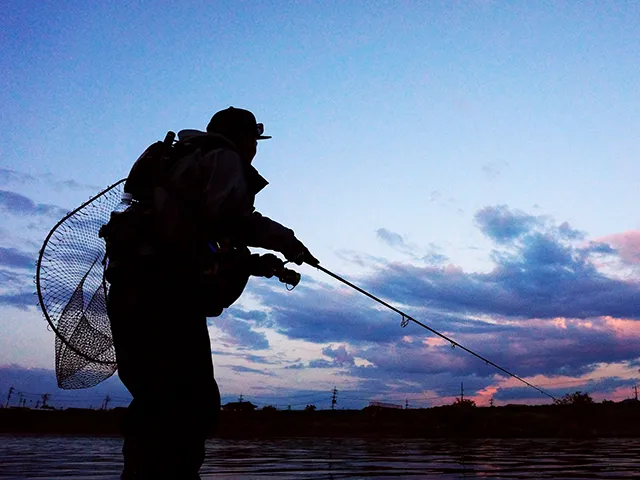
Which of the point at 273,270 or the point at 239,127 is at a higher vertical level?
the point at 239,127

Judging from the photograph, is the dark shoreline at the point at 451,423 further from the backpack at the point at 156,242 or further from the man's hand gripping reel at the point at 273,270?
the backpack at the point at 156,242

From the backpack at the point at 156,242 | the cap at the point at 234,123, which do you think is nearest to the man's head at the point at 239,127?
the cap at the point at 234,123

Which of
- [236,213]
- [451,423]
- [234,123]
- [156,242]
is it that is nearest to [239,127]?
[234,123]

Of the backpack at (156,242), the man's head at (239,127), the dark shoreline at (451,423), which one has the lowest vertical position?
the dark shoreline at (451,423)

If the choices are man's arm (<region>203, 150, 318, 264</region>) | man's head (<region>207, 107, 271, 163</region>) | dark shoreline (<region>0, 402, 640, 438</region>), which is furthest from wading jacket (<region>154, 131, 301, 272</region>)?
dark shoreline (<region>0, 402, 640, 438</region>)

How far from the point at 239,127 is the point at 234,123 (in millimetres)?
38

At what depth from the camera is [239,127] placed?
337 centimetres

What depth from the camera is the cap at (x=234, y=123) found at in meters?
3.36

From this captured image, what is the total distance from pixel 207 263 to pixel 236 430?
123ft

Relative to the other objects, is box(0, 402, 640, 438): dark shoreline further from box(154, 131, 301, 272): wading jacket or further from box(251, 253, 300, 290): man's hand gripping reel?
box(154, 131, 301, 272): wading jacket

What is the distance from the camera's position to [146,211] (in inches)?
109

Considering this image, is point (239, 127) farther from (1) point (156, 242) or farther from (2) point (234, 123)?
(1) point (156, 242)

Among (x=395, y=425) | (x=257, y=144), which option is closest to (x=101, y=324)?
(x=257, y=144)

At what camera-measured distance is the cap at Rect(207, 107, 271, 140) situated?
336 cm
